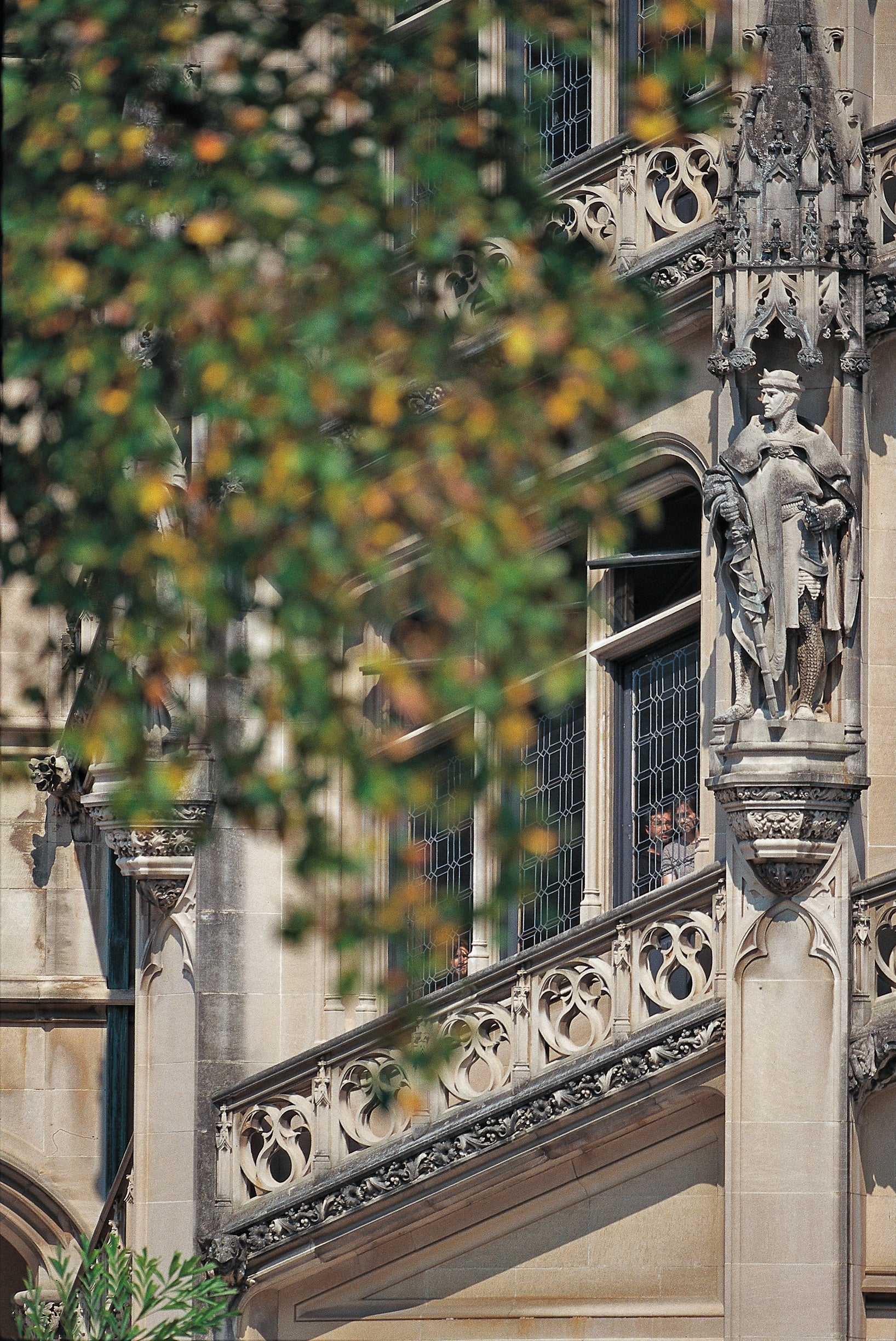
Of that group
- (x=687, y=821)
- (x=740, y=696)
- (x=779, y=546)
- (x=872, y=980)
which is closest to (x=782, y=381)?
(x=779, y=546)

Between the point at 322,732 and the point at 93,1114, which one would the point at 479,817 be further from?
the point at 322,732

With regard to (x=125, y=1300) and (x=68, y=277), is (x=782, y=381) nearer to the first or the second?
(x=125, y=1300)

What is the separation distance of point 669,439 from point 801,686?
180cm

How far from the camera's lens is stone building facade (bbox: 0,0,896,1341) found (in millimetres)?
11984

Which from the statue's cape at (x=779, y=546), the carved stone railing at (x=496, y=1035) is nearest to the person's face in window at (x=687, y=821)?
the carved stone railing at (x=496, y=1035)

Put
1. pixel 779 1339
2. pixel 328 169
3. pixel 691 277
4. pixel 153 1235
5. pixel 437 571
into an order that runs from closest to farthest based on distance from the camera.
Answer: pixel 437 571 < pixel 328 169 < pixel 779 1339 < pixel 691 277 < pixel 153 1235

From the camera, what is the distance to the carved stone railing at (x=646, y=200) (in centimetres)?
1291

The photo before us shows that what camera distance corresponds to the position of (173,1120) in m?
13.8

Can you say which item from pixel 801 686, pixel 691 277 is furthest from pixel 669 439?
pixel 801 686

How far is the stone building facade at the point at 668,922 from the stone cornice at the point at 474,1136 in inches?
0.8

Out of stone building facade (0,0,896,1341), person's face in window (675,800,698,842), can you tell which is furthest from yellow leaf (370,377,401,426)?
person's face in window (675,800,698,842)

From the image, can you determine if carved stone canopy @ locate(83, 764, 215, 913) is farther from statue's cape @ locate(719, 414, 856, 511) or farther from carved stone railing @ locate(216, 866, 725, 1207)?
statue's cape @ locate(719, 414, 856, 511)

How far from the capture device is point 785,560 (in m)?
12.0

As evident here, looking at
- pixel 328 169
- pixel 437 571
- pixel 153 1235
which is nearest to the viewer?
pixel 437 571
